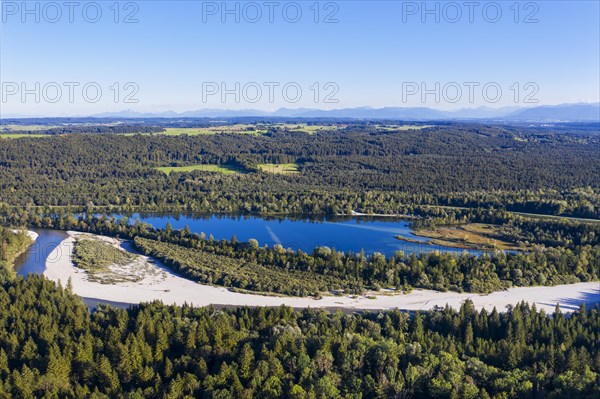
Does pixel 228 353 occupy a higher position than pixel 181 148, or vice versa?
pixel 181 148

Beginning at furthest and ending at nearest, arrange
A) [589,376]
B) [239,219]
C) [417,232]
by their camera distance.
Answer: [239,219], [417,232], [589,376]

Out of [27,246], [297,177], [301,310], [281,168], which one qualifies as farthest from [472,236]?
[281,168]

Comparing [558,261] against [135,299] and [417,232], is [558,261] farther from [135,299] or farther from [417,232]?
[135,299]

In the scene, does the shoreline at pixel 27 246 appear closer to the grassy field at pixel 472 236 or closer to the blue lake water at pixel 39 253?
the blue lake water at pixel 39 253

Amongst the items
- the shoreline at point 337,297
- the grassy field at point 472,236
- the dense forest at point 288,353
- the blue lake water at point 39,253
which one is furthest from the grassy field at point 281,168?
the dense forest at point 288,353

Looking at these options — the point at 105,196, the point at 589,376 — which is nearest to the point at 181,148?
the point at 105,196

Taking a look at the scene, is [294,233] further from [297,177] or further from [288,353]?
[297,177]
